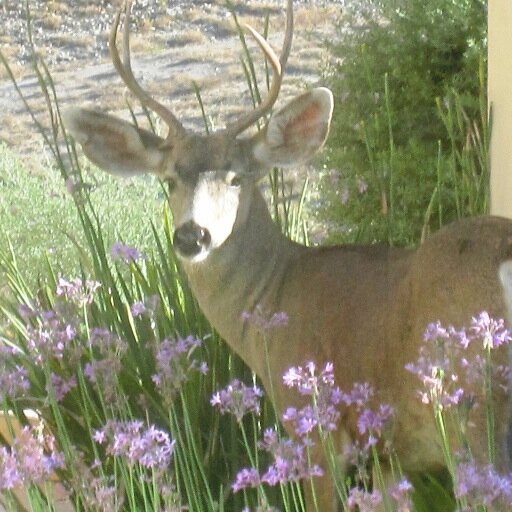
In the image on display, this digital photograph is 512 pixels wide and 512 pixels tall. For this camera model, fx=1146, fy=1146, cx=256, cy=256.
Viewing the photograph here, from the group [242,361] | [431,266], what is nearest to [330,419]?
[431,266]

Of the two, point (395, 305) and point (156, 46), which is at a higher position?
point (156, 46)

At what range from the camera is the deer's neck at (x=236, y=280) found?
3445 millimetres

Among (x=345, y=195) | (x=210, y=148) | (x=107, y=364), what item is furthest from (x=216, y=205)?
(x=345, y=195)

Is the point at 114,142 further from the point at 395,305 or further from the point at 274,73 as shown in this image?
the point at 395,305

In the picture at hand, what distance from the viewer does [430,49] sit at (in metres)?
5.34

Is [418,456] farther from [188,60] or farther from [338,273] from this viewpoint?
[188,60]

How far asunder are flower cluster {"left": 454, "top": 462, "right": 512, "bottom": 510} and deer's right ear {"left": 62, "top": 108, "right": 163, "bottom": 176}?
7.24 ft

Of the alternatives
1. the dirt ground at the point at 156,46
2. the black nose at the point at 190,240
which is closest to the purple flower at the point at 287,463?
the black nose at the point at 190,240

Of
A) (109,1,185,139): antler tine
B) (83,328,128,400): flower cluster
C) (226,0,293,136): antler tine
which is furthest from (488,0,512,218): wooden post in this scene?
(83,328,128,400): flower cluster

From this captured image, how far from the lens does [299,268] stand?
11.3 feet

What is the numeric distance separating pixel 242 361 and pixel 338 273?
0.57 meters

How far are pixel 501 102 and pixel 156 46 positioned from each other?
2.73 meters

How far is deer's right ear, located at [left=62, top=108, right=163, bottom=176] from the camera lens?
144 inches

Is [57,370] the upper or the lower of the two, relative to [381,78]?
lower
